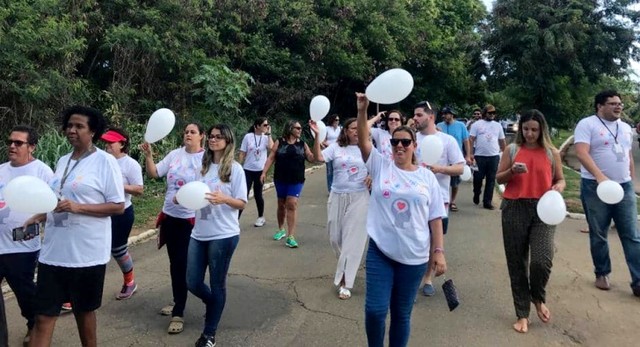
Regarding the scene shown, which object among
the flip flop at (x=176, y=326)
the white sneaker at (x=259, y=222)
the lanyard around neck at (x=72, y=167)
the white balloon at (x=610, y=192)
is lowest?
the flip flop at (x=176, y=326)

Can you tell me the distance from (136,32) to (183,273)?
8210mm

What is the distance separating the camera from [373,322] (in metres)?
3.37

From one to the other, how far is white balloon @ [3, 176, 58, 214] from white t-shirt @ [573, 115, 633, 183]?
4.63 m

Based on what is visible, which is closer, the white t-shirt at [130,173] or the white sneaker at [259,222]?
the white t-shirt at [130,173]

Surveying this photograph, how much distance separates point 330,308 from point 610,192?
278 cm

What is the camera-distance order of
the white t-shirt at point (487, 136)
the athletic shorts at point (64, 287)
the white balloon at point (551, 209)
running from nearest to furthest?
the athletic shorts at point (64, 287)
the white balloon at point (551, 209)
the white t-shirt at point (487, 136)

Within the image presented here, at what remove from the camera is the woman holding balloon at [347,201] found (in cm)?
526

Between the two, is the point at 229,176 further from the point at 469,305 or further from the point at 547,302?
the point at 547,302

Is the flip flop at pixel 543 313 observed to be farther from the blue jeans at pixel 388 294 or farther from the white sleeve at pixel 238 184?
the white sleeve at pixel 238 184

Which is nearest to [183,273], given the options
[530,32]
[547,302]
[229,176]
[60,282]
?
[229,176]

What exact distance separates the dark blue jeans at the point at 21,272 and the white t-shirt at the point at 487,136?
7.91 meters

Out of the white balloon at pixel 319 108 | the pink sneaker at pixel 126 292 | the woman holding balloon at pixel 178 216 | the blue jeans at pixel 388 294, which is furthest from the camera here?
the white balloon at pixel 319 108

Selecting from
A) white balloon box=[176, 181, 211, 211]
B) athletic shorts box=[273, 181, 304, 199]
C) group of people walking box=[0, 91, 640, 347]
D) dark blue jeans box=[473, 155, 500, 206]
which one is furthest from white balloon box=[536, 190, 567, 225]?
dark blue jeans box=[473, 155, 500, 206]

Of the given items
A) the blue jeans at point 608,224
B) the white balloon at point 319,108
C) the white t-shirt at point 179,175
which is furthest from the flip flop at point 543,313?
the white t-shirt at point 179,175
